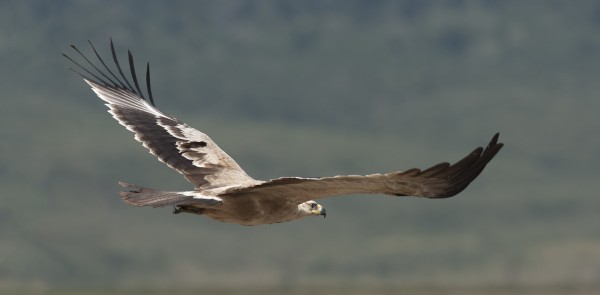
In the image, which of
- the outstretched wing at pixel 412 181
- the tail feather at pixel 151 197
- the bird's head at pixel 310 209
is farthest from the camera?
the bird's head at pixel 310 209

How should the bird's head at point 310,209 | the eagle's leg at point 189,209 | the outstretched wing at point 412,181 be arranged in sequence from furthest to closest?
the bird's head at point 310,209 → the eagle's leg at point 189,209 → the outstretched wing at point 412,181

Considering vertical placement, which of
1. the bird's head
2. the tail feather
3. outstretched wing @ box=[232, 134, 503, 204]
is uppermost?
the bird's head

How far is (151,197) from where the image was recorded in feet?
58.9

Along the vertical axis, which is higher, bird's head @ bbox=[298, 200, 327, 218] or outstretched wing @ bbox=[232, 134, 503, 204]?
bird's head @ bbox=[298, 200, 327, 218]

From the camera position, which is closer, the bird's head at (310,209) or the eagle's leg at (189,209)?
the eagle's leg at (189,209)

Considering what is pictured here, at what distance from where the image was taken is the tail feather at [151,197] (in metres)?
17.6

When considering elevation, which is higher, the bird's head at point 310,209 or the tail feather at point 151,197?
the bird's head at point 310,209

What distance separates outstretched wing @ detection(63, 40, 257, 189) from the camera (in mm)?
20344

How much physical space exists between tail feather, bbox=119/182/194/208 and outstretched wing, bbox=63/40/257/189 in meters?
1.22

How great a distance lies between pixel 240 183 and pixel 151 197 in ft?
6.41

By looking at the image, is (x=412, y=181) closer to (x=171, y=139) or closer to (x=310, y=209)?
(x=310, y=209)

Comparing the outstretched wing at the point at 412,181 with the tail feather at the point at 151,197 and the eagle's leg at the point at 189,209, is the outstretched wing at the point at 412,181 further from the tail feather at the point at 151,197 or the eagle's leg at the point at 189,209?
the eagle's leg at the point at 189,209

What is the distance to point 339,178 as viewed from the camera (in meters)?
16.3

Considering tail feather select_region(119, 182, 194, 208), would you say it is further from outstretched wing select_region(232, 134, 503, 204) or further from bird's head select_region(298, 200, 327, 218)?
bird's head select_region(298, 200, 327, 218)
